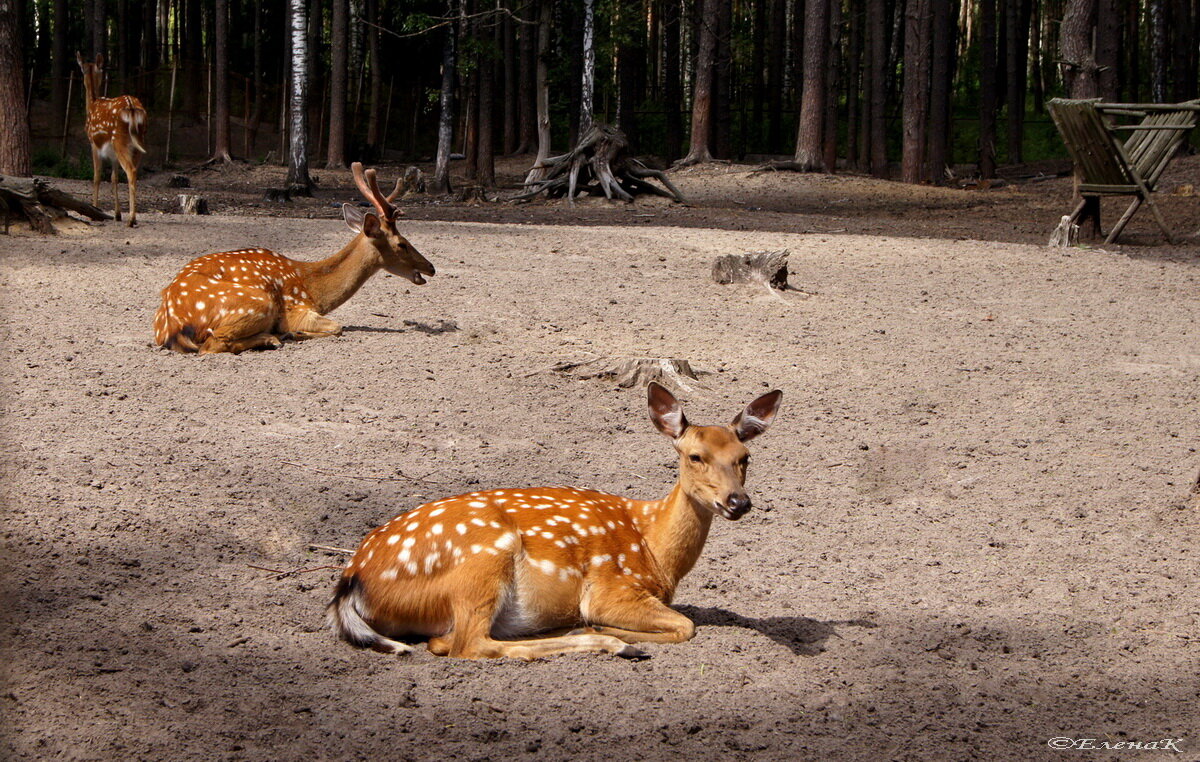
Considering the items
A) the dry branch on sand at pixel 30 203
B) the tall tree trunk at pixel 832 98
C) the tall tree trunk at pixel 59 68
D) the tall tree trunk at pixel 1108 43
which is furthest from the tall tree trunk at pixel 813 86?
the tall tree trunk at pixel 59 68

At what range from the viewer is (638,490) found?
20.0 feet

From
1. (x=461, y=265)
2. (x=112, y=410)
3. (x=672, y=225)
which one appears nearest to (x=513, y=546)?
(x=112, y=410)

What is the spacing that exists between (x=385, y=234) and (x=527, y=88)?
23391mm

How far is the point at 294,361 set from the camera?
7805 mm

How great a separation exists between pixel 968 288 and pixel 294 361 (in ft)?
18.4

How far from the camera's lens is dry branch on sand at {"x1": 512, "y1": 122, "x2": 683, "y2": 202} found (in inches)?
706

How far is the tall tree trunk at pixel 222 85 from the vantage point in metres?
26.2

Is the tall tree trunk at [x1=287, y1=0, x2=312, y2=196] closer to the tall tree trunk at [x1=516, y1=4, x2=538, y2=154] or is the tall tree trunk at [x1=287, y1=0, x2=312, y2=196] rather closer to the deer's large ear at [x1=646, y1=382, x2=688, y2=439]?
the tall tree trunk at [x1=516, y1=4, x2=538, y2=154]

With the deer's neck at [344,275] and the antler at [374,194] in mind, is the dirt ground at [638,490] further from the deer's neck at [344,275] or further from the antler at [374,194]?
the antler at [374,194]

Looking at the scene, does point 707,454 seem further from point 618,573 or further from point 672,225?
point 672,225

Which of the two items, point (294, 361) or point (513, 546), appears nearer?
point (513, 546)

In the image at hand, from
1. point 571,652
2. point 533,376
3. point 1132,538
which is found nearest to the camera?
point 571,652

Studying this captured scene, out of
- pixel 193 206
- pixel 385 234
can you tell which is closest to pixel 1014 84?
pixel 193 206

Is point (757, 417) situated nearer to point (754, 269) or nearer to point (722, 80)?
point (754, 269)
